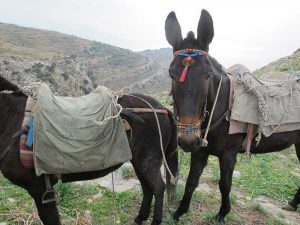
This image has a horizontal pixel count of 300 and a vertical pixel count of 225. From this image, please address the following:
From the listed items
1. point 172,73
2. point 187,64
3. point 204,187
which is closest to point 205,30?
point 187,64

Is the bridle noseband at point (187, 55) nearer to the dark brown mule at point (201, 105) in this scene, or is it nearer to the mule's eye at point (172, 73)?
the dark brown mule at point (201, 105)

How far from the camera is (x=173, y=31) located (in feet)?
11.4

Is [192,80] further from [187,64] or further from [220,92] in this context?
[220,92]

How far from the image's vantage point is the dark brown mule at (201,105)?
312cm

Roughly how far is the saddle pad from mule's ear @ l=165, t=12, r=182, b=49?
0.91 m

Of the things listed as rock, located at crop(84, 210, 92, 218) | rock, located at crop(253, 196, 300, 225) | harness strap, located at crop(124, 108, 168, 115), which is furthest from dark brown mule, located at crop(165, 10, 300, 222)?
rock, located at crop(84, 210, 92, 218)

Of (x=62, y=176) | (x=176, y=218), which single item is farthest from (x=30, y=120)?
(x=176, y=218)

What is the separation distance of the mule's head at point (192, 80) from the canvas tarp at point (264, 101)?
705mm

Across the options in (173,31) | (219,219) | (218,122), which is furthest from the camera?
(219,219)

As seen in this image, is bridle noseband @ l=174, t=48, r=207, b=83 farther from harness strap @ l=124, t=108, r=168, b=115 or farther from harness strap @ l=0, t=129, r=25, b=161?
harness strap @ l=0, t=129, r=25, b=161

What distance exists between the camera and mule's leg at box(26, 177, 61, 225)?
10.7 ft

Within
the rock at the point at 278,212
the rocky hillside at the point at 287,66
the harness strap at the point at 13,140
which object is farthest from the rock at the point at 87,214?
the rocky hillside at the point at 287,66

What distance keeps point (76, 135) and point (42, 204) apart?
31.0 inches

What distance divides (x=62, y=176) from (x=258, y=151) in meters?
2.62
